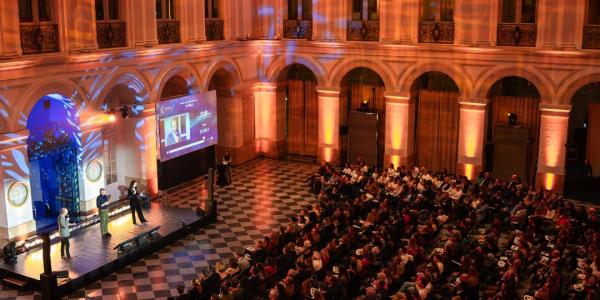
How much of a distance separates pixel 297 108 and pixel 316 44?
3.51m

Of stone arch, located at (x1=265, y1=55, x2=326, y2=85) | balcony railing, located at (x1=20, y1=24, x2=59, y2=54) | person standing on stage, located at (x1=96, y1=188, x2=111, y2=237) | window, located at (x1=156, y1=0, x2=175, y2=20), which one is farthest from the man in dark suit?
stone arch, located at (x1=265, y1=55, x2=326, y2=85)

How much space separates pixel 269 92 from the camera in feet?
84.9

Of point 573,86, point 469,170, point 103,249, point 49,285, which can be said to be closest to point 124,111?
point 103,249

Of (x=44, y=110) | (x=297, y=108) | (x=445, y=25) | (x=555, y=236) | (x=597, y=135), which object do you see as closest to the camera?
(x=555, y=236)

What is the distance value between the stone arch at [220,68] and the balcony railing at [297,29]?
7.41ft

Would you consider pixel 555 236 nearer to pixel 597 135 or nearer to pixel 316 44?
pixel 597 135

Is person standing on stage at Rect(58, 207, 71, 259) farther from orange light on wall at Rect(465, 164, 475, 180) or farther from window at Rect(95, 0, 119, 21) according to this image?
orange light on wall at Rect(465, 164, 475, 180)

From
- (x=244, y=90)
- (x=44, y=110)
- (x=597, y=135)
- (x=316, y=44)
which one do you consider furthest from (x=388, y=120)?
(x=44, y=110)

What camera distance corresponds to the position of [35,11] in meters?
16.7

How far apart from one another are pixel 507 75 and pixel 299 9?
792cm

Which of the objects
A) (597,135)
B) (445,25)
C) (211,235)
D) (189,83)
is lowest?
(211,235)

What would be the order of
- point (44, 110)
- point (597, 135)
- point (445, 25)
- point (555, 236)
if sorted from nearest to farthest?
point (555, 236), point (44, 110), point (445, 25), point (597, 135)

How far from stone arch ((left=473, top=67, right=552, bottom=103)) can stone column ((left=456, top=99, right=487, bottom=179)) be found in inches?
13.8

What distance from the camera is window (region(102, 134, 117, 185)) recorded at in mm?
20656
